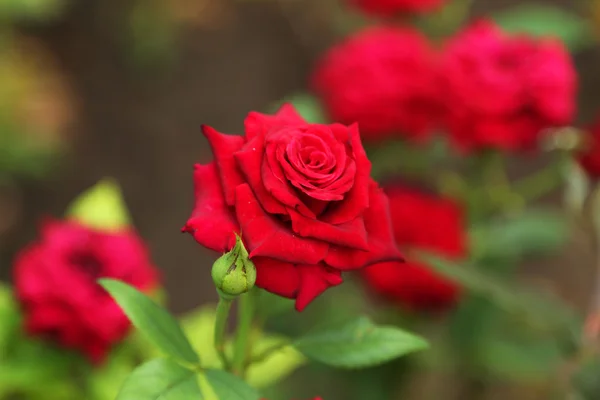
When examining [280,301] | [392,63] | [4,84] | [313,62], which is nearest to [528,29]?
[392,63]

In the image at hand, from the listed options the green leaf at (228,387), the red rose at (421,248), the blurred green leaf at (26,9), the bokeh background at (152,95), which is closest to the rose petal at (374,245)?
the green leaf at (228,387)

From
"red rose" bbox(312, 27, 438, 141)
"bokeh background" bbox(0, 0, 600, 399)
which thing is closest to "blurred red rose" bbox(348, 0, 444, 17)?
"red rose" bbox(312, 27, 438, 141)

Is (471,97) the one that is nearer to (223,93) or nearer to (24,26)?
(223,93)

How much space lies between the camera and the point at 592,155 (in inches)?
33.1

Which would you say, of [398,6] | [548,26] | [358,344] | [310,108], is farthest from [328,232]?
[548,26]

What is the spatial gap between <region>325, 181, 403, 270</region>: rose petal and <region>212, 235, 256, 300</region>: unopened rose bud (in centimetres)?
→ 6

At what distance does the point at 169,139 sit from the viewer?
6.58ft

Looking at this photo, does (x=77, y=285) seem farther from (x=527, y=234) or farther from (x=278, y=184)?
(x=527, y=234)

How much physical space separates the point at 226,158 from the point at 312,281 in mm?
106

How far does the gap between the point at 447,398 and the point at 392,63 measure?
0.73 metres

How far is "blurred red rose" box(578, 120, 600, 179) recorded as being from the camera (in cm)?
84

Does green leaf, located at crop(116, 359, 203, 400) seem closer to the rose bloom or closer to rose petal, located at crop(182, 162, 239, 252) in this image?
rose petal, located at crop(182, 162, 239, 252)

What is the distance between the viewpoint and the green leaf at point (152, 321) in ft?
1.65

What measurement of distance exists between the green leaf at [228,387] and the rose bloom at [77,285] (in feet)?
0.80
